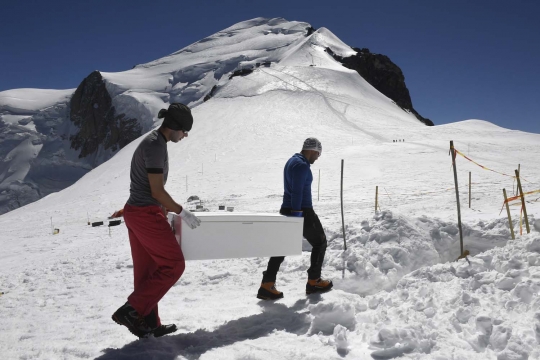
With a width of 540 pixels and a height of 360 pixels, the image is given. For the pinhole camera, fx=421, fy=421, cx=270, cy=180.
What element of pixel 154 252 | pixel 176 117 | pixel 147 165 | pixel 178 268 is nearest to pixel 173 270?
pixel 178 268

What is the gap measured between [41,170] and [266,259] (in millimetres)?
100679

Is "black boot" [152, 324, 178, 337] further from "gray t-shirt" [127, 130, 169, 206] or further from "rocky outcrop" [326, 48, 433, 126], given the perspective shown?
"rocky outcrop" [326, 48, 433, 126]

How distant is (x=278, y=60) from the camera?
82.7 meters

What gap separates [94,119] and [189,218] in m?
122

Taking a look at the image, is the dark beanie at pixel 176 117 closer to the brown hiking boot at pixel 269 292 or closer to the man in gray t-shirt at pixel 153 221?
the man in gray t-shirt at pixel 153 221

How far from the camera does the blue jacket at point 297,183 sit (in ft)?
13.8

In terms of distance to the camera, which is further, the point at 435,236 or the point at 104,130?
the point at 104,130

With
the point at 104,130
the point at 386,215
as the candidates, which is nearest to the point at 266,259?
the point at 386,215

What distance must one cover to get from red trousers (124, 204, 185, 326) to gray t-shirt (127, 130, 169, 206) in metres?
0.08

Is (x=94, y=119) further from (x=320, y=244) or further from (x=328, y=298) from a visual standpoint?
(x=328, y=298)

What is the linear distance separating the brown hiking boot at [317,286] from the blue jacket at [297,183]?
81 centimetres

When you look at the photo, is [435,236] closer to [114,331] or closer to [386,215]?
[386,215]

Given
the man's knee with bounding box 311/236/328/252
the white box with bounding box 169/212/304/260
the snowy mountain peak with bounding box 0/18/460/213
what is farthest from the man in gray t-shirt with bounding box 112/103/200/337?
the snowy mountain peak with bounding box 0/18/460/213

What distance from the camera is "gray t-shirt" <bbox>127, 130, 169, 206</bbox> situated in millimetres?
3074
